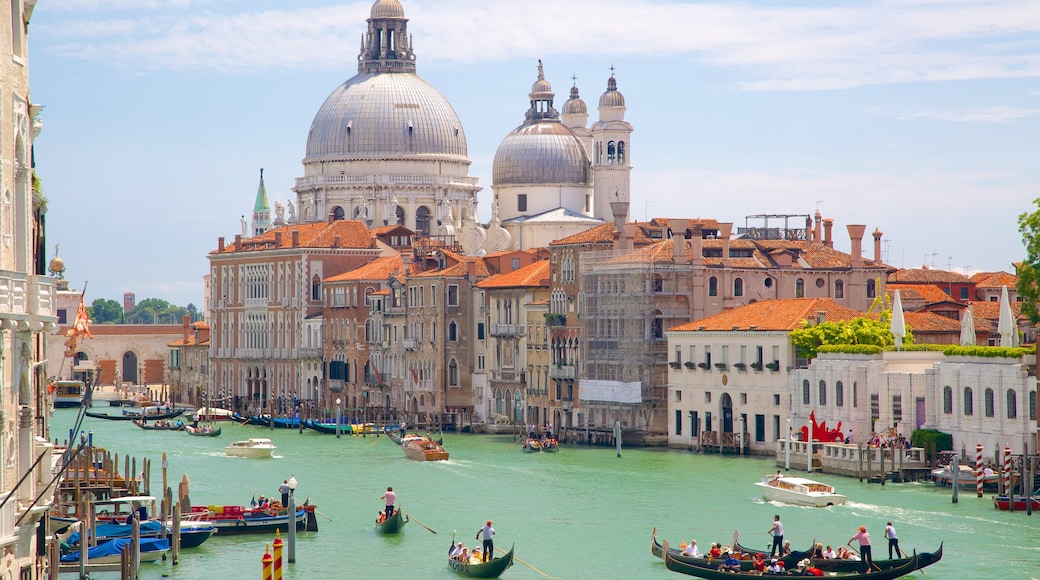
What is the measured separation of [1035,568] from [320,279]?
54.0 meters

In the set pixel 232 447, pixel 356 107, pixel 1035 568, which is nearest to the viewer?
pixel 1035 568

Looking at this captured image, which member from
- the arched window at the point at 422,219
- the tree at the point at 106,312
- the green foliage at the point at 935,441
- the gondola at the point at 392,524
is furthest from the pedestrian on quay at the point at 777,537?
the tree at the point at 106,312

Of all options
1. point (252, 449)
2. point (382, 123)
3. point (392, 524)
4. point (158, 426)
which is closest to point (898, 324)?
point (392, 524)

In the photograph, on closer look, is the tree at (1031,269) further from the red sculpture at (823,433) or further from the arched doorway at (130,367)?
the arched doorway at (130,367)

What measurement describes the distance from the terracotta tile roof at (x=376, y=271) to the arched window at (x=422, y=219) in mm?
14467

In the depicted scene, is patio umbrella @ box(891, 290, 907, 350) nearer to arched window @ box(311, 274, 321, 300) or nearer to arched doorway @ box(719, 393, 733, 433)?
arched doorway @ box(719, 393, 733, 433)

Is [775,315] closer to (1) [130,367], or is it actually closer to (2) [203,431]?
(2) [203,431]

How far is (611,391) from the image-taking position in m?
55.6

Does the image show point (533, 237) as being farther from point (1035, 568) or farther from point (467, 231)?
point (1035, 568)

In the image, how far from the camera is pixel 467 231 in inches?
A: 3204

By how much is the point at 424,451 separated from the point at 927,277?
24598 mm

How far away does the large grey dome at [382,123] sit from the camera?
9219 cm

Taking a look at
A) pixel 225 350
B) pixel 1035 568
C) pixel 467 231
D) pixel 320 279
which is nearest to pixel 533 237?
pixel 467 231

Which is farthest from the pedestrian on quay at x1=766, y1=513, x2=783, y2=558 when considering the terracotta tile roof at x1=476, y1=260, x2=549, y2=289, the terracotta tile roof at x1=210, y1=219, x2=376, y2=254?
the terracotta tile roof at x1=210, y1=219, x2=376, y2=254
